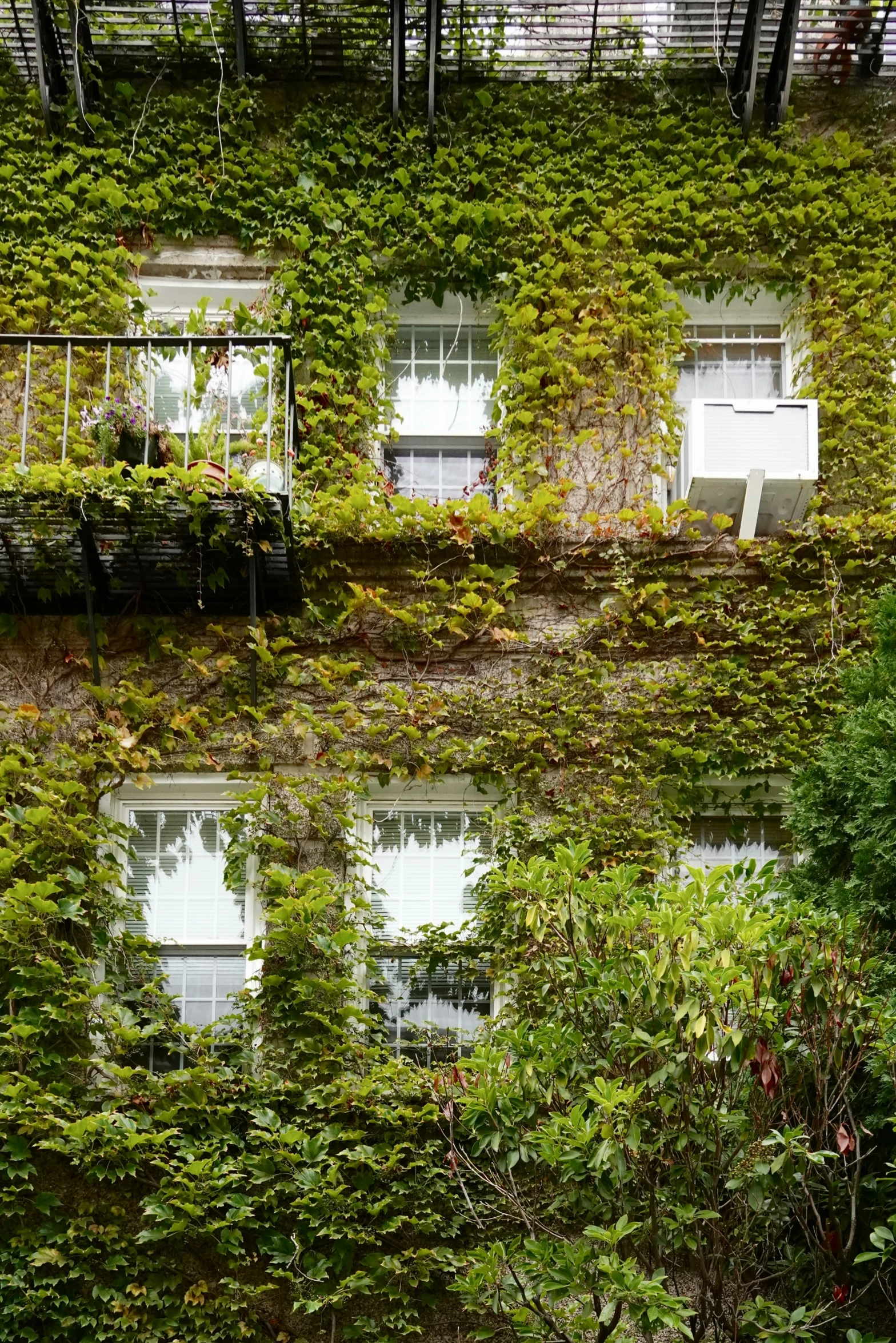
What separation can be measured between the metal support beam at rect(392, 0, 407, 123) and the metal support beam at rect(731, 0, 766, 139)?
85.2 inches

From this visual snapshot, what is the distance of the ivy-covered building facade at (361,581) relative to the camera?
705 centimetres

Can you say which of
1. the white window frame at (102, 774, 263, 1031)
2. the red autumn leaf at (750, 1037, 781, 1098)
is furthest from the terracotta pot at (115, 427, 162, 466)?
the red autumn leaf at (750, 1037, 781, 1098)

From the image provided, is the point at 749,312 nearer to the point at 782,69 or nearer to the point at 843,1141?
the point at 782,69

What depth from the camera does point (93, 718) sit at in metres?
8.12

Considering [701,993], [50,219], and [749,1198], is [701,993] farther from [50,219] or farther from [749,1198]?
[50,219]

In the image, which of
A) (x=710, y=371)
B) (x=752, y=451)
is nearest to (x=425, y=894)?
(x=752, y=451)

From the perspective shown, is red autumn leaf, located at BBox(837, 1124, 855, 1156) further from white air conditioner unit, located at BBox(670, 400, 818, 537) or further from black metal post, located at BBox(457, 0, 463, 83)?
black metal post, located at BBox(457, 0, 463, 83)

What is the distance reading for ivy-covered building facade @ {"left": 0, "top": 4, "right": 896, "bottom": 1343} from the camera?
7055 millimetres

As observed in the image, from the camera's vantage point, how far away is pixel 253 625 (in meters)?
7.96

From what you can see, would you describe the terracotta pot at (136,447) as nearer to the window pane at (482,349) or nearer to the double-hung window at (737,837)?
the window pane at (482,349)

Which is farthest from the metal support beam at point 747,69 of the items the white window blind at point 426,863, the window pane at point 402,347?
the white window blind at point 426,863

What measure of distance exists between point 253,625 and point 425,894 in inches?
69.0

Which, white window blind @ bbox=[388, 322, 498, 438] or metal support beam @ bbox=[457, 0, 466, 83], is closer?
white window blind @ bbox=[388, 322, 498, 438]

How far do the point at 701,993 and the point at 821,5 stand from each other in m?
6.95
